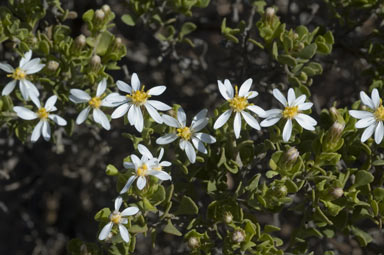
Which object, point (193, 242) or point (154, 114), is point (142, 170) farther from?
point (193, 242)

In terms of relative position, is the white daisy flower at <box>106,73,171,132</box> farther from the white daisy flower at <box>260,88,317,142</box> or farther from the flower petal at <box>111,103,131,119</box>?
the white daisy flower at <box>260,88,317,142</box>

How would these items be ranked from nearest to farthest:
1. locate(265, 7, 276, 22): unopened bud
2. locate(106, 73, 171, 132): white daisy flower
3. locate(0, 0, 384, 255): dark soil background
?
locate(106, 73, 171, 132): white daisy flower → locate(265, 7, 276, 22): unopened bud → locate(0, 0, 384, 255): dark soil background

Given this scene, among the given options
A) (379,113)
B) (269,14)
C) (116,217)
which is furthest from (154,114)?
(379,113)

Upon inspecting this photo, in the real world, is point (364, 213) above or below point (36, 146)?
above

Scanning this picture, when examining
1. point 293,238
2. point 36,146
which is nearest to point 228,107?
point 293,238

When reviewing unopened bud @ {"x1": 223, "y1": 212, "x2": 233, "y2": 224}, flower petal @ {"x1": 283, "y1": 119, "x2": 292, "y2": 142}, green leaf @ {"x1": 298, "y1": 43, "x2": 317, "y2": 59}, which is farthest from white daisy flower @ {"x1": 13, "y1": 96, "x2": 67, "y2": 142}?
green leaf @ {"x1": 298, "y1": 43, "x2": 317, "y2": 59}

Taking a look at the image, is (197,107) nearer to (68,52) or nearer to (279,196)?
(68,52)
